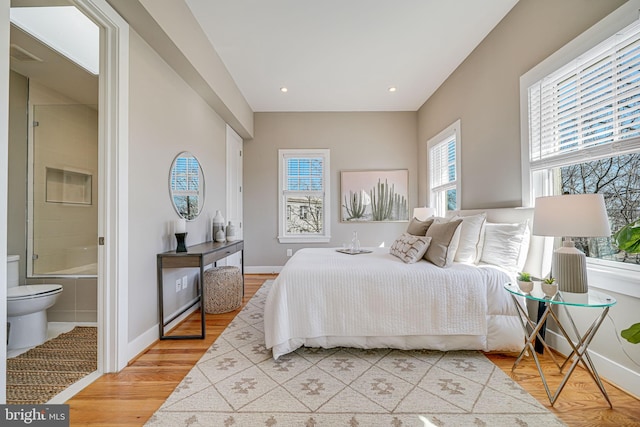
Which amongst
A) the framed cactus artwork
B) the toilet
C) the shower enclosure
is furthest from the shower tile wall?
the framed cactus artwork

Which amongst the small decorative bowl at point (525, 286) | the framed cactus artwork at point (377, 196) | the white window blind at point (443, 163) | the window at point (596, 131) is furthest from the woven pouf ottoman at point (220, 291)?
the white window blind at point (443, 163)

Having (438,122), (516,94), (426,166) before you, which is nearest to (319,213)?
(426,166)

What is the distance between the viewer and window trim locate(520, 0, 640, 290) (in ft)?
4.95

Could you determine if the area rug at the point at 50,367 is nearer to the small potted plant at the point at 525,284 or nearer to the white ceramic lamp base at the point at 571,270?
the small potted plant at the point at 525,284

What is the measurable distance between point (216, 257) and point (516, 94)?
3.16 metres

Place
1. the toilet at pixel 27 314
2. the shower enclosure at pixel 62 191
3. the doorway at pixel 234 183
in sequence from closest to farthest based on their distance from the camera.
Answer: the toilet at pixel 27 314 < the shower enclosure at pixel 62 191 < the doorway at pixel 234 183

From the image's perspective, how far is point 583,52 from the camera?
1753mm

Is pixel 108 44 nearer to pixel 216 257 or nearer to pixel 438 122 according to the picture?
pixel 216 257

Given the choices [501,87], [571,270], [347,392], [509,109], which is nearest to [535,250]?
[571,270]

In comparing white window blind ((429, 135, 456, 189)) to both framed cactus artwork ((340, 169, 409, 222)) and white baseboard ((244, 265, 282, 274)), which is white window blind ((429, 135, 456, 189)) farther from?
white baseboard ((244, 265, 282, 274))

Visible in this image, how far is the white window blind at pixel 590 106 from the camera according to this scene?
5.04 feet

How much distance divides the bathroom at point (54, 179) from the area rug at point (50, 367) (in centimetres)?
39

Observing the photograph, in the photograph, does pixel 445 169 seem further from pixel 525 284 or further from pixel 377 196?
pixel 525 284

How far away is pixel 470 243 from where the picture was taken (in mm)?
2355
